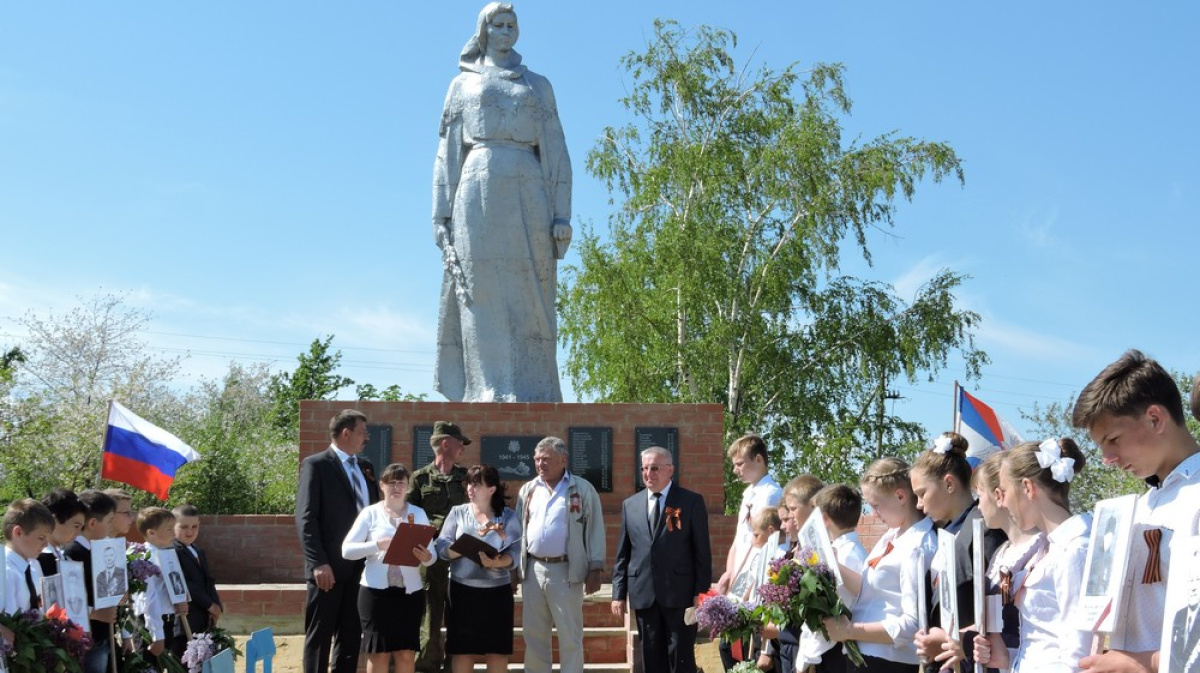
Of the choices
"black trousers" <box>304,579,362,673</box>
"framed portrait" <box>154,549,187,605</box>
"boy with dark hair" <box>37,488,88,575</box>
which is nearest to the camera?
"boy with dark hair" <box>37,488,88,575</box>

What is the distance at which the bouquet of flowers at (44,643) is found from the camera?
197 inches

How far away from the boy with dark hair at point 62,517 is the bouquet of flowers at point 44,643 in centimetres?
65

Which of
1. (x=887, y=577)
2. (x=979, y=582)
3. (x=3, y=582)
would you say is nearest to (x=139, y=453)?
(x=3, y=582)

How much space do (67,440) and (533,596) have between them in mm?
15970

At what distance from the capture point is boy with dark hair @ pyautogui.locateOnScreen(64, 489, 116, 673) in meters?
6.21

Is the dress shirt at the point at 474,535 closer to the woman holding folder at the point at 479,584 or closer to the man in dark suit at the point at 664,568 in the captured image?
the woman holding folder at the point at 479,584

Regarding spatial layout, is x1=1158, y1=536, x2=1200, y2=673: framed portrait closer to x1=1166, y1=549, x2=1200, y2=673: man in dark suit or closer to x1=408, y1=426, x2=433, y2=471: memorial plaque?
x1=1166, y1=549, x2=1200, y2=673: man in dark suit

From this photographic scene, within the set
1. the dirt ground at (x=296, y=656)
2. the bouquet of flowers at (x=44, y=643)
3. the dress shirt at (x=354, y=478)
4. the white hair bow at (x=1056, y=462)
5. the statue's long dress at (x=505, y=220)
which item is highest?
the statue's long dress at (x=505, y=220)

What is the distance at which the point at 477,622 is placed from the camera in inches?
305

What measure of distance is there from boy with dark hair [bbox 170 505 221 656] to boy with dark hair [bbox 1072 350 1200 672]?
Result: 5862 millimetres

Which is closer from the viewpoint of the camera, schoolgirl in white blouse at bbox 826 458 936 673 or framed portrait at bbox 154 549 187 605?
schoolgirl in white blouse at bbox 826 458 936 673

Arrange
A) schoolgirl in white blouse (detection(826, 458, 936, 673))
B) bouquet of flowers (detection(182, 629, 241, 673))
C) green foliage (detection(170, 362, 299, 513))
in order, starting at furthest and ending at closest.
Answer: green foliage (detection(170, 362, 299, 513))
bouquet of flowers (detection(182, 629, 241, 673))
schoolgirl in white blouse (detection(826, 458, 936, 673))

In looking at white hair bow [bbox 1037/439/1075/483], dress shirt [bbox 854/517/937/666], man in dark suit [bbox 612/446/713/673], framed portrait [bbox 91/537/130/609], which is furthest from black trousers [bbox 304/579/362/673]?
white hair bow [bbox 1037/439/1075/483]

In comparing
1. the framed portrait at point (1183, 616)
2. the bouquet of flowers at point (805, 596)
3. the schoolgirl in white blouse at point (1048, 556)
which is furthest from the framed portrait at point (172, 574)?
the framed portrait at point (1183, 616)
